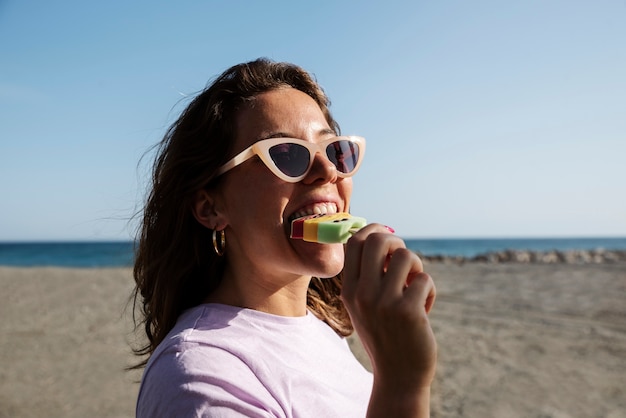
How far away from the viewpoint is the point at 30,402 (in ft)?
17.1

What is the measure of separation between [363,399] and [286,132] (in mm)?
1036

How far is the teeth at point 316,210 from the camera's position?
6.26ft

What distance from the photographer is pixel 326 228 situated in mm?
1655

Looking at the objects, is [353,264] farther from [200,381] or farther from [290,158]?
[290,158]

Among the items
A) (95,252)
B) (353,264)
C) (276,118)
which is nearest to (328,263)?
(353,264)

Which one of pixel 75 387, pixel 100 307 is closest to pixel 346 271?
pixel 75 387

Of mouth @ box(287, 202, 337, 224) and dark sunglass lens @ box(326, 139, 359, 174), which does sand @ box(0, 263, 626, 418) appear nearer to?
mouth @ box(287, 202, 337, 224)

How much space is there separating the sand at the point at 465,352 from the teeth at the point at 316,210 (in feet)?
4.83

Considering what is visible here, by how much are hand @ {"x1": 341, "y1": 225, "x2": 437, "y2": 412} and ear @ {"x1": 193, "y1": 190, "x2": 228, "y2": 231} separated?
827mm

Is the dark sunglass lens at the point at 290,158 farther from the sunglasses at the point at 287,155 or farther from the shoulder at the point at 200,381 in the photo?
the shoulder at the point at 200,381

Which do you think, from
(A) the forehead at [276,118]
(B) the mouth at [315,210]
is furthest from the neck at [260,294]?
(A) the forehead at [276,118]

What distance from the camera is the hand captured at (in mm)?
1274

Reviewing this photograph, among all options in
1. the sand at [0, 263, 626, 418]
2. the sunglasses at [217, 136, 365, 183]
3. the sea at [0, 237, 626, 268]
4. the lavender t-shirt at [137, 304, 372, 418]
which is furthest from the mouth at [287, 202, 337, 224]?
the sea at [0, 237, 626, 268]

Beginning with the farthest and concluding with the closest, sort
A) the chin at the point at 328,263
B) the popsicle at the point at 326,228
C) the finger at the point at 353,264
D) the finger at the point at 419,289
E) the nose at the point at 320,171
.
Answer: the nose at the point at 320,171 → the chin at the point at 328,263 → the popsicle at the point at 326,228 → the finger at the point at 353,264 → the finger at the point at 419,289
